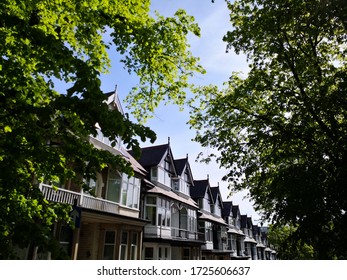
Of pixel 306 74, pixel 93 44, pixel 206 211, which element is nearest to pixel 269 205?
pixel 306 74

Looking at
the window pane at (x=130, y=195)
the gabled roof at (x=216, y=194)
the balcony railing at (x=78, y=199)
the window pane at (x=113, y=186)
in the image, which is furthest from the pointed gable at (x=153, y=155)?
the gabled roof at (x=216, y=194)

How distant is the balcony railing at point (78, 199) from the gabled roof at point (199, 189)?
22840mm

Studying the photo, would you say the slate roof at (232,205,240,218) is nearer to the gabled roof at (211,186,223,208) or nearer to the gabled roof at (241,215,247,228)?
the gabled roof at (241,215,247,228)

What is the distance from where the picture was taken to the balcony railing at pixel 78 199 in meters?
14.3

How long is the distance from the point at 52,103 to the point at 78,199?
39.5ft

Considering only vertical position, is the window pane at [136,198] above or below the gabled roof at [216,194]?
below

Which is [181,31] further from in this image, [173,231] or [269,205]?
[173,231]

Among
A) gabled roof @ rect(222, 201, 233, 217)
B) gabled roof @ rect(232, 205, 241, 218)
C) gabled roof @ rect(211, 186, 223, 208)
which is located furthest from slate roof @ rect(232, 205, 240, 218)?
gabled roof @ rect(211, 186, 223, 208)

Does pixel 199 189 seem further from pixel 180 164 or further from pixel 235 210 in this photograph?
pixel 235 210

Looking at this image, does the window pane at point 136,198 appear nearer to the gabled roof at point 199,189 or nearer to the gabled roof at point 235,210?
the gabled roof at point 199,189

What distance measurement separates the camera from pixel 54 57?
445 cm

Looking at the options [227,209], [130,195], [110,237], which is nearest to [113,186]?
[130,195]

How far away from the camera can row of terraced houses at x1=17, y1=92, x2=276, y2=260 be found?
1611 centimetres

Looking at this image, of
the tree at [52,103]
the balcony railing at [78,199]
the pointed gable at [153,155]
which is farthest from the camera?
the pointed gable at [153,155]
